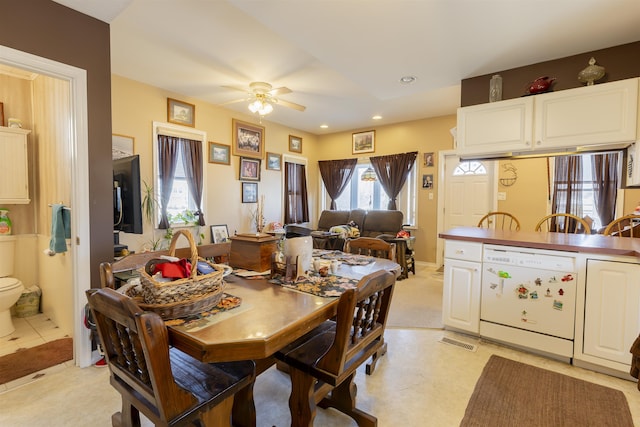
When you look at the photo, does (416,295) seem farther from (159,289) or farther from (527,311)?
(159,289)

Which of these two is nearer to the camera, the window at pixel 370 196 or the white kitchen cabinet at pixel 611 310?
the white kitchen cabinet at pixel 611 310

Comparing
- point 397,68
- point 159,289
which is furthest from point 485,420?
point 397,68

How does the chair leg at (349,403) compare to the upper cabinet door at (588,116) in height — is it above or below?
below

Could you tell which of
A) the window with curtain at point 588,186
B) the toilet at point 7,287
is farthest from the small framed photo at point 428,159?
the toilet at point 7,287

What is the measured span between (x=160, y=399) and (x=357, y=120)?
5328mm

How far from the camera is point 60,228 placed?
2.29 metres

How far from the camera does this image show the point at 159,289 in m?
1.02

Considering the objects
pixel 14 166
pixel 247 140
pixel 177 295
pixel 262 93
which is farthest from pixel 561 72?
pixel 14 166

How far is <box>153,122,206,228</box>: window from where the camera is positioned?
12.8ft

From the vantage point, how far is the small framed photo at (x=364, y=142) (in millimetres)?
6000

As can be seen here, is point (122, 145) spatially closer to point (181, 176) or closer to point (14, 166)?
point (181, 176)

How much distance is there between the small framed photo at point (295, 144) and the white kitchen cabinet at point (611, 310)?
502 centimetres

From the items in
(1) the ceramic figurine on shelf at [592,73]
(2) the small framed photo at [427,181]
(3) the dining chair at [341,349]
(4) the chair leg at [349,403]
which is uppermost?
(1) the ceramic figurine on shelf at [592,73]

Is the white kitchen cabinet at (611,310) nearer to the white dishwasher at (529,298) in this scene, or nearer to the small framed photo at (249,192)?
the white dishwasher at (529,298)
